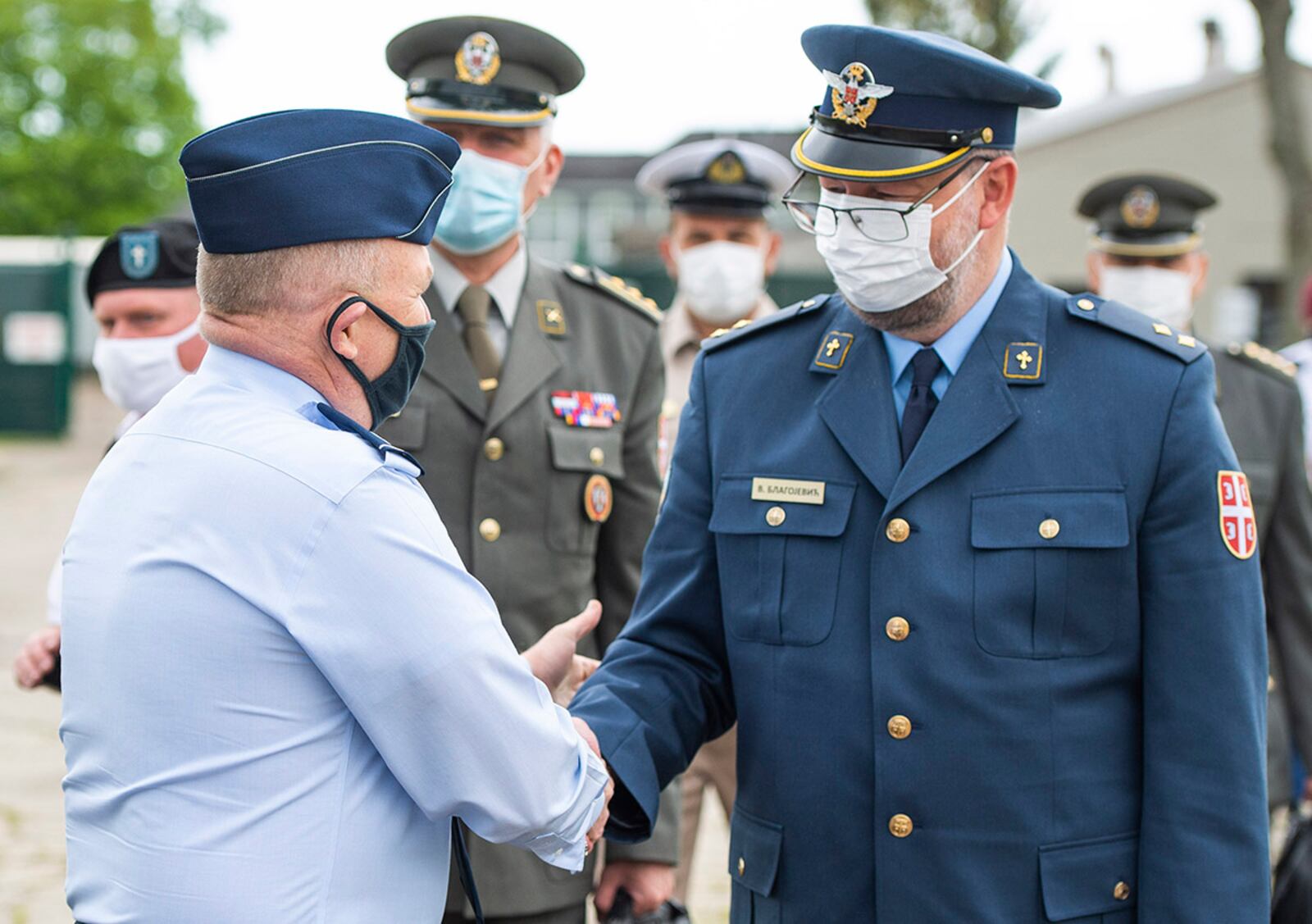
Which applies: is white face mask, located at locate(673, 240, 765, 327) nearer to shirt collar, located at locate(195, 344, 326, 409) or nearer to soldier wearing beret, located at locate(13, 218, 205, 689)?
soldier wearing beret, located at locate(13, 218, 205, 689)

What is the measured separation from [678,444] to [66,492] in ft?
47.1

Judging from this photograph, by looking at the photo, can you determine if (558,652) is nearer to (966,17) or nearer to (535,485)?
(535,485)

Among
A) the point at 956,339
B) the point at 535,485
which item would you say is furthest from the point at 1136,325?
the point at 535,485

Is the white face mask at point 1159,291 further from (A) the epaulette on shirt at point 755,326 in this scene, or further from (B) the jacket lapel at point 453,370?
(B) the jacket lapel at point 453,370

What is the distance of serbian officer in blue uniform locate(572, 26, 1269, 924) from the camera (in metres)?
2.26

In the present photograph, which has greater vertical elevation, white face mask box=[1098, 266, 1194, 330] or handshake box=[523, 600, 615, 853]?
white face mask box=[1098, 266, 1194, 330]

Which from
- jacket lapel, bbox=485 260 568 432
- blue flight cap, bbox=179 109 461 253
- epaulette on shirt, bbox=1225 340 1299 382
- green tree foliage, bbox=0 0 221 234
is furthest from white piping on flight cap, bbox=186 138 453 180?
green tree foliage, bbox=0 0 221 234

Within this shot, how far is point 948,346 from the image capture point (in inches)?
99.7

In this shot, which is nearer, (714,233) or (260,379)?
(260,379)

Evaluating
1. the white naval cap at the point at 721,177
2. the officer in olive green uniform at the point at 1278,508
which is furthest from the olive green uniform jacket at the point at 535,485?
the white naval cap at the point at 721,177

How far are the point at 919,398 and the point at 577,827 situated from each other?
3.02 feet

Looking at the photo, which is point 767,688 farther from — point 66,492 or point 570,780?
point 66,492

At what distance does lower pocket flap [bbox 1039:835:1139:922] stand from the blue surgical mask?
175 centimetres

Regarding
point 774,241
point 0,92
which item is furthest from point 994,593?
point 0,92
